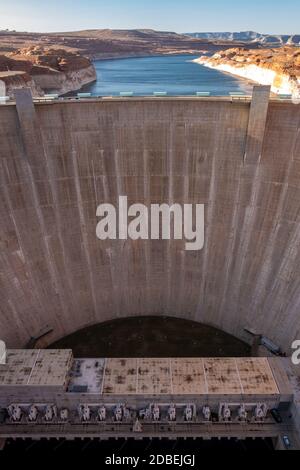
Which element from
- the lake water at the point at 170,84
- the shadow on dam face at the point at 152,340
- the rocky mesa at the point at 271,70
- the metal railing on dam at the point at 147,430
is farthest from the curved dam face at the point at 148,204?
the rocky mesa at the point at 271,70

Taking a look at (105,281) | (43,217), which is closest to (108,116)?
(43,217)

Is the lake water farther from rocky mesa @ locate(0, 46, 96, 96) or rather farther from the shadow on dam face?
the shadow on dam face

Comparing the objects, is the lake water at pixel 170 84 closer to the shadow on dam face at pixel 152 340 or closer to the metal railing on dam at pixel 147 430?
the shadow on dam face at pixel 152 340

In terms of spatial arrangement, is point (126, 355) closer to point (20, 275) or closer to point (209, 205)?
point (20, 275)

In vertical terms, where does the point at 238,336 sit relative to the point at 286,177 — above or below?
below

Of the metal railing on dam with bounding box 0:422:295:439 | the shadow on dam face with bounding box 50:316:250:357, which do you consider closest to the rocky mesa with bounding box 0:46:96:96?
the shadow on dam face with bounding box 50:316:250:357

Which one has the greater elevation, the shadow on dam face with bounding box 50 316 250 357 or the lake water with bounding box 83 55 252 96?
the lake water with bounding box 83 55 252 96
